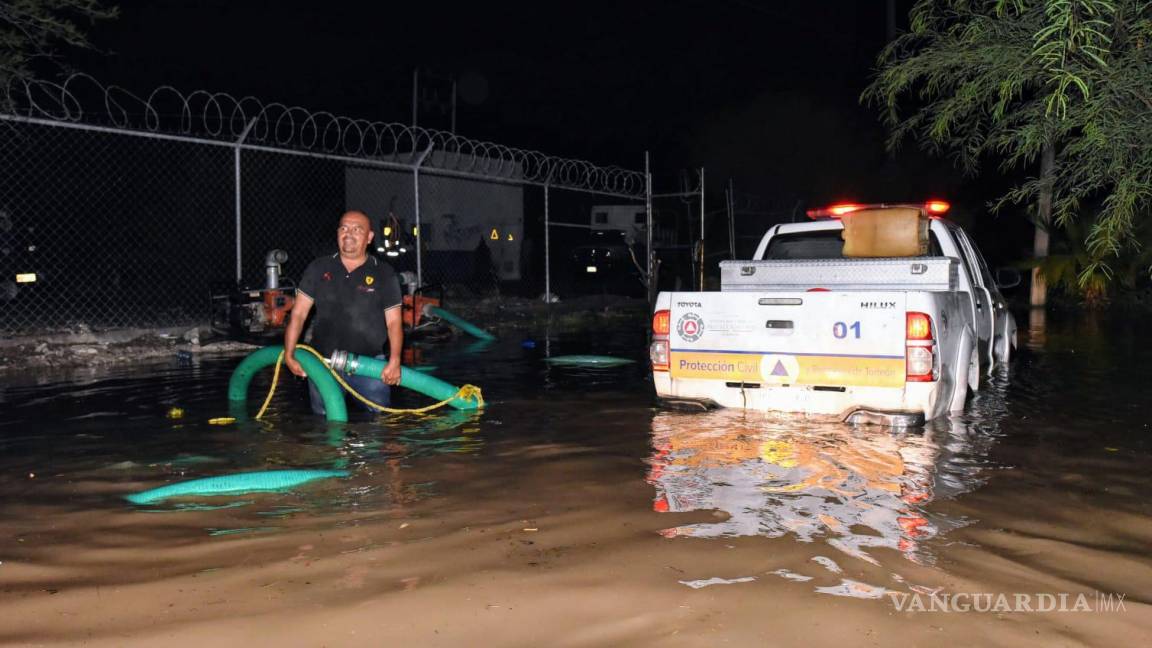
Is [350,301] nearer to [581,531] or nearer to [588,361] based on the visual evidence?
[581,531]

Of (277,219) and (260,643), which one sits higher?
(277,219)

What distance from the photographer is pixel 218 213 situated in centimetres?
2592

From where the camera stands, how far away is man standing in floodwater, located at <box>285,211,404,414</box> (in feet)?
22.5

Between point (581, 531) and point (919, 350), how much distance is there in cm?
313

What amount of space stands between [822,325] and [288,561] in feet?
13.7

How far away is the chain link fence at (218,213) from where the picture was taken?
15.6 metres

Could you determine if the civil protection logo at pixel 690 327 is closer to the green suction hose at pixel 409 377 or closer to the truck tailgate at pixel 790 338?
the truck tailgate at pixel 790 338

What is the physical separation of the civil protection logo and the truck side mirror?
Answer: 156 inches

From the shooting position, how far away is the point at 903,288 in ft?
24.9

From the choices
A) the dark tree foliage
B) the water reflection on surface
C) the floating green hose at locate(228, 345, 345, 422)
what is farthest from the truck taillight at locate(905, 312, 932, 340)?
the floating green hose at locate(228, 345, 345, 422)

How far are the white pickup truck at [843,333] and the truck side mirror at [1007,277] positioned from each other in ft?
3.98

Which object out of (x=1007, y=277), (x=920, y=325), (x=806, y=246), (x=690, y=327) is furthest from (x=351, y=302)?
(x=1007, y=277)

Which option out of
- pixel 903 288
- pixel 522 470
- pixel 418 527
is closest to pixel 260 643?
pixel 418 527

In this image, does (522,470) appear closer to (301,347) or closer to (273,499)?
(273,499)
